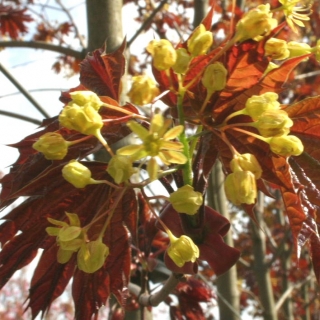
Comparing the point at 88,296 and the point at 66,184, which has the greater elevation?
the point at 66,184

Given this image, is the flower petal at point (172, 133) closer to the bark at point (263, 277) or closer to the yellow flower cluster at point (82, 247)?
the yellow flower cluster at point (82, 247)

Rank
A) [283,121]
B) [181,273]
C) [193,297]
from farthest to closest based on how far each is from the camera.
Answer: [193,297], [181,273], [283,121]

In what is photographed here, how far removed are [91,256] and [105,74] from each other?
0.36 metres

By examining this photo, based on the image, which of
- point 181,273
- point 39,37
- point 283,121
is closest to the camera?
point 283,121

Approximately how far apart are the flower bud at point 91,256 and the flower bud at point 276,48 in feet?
1.44

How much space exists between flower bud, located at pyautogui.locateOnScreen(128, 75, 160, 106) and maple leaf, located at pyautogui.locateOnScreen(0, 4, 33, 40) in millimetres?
2405

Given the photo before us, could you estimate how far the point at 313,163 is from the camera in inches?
36.4

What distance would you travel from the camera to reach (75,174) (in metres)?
0.82

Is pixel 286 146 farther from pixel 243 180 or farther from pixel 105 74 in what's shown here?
pixel 105 74

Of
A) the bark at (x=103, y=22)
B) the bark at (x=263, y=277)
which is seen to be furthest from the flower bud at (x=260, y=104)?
the bark at (x=263, y=277)

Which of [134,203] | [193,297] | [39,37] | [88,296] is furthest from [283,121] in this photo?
[39,37]

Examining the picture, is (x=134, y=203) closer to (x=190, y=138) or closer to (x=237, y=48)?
(x=190, y=138)

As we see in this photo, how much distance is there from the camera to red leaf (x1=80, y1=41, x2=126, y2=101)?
999 mm

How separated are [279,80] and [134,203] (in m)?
0.36
